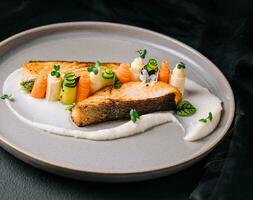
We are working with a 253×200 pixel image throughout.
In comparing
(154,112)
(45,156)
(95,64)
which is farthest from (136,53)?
(45,156)

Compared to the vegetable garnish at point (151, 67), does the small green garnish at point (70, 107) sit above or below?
below

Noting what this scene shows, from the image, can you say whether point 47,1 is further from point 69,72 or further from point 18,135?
point 18,135

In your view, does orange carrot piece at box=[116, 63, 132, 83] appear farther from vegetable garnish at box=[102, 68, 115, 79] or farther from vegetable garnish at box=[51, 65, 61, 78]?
vegetable garnish at box=[51, 65, 61, 78]

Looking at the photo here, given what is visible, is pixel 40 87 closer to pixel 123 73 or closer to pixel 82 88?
pixel 82 88

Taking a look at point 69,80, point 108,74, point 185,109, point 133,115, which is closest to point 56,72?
point 69,80

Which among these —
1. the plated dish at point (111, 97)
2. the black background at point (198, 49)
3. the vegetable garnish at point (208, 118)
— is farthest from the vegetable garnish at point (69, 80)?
the vegetable garnish at point (208, 118)

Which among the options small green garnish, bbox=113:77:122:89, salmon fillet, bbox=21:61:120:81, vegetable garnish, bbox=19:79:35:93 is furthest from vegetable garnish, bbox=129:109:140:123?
vegetable garnish, bbox=19:79:35:93

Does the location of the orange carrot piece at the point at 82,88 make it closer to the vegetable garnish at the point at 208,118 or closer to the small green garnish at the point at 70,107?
the small green garnish at the point at 70,107
